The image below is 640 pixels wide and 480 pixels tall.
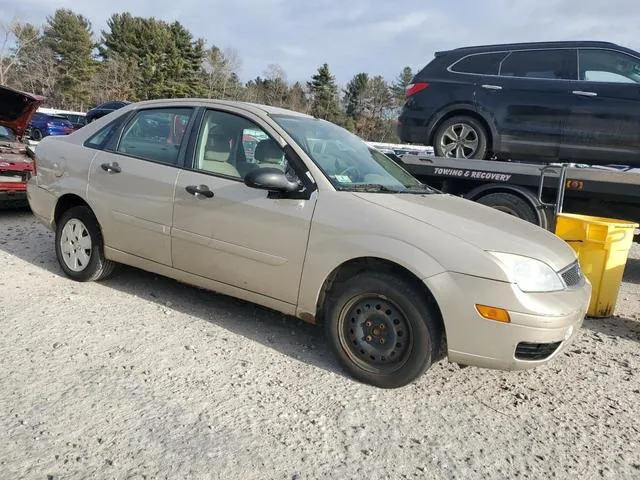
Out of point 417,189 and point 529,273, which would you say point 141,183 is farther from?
point 529,273

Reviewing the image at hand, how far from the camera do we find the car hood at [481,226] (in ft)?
9.70

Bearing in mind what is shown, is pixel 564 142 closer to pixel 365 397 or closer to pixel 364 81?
pixel 365 397

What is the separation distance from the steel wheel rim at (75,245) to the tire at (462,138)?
4348 mm

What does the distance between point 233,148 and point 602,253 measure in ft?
11.5

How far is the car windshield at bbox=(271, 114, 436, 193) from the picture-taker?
3514 millimetres

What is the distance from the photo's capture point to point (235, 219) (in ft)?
11.7

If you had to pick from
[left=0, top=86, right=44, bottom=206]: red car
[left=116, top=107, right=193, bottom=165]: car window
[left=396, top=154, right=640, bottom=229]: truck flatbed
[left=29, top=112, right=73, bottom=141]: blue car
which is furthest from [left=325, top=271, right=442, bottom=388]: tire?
[left=29, top=112, right=73, bottom=141]: blue car

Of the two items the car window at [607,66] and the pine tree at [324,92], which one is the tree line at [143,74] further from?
the car window at [607,66]

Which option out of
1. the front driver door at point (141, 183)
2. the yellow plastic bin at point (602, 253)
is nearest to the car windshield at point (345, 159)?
the front driver door at point (141, 183)

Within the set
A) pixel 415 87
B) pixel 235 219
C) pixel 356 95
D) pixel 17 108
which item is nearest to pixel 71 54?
pixel 356 95

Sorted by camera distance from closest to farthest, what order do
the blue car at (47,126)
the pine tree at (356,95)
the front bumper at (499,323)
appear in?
the front bumper at (499,323), the blue car at (47,126), the pine tree at (356,95)

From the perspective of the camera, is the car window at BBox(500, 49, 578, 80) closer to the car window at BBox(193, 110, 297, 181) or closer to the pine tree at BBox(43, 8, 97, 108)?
the car window at BBox(193, 110, 297, 181)

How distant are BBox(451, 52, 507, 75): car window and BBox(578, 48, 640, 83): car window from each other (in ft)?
3.02

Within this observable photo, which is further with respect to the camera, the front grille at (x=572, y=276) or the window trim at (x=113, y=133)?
the window trim at (x=113, y=133)
